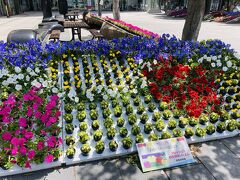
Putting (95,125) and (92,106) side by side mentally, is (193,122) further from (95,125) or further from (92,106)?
(92,106)

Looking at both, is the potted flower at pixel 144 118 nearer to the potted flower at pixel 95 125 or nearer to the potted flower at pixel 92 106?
the potted flower at pixel 95 125

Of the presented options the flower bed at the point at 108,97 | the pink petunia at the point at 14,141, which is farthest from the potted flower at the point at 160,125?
the pink petunia at the point at 14,141

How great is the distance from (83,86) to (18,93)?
142cm

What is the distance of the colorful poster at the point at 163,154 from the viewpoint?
346cm

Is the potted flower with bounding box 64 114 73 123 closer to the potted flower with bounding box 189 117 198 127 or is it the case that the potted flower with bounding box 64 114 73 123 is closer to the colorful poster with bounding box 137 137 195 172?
the colorful poster with bounding box 137 137 195 172

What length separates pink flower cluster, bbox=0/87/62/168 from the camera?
3244 mm

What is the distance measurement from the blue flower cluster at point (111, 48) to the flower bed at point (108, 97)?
3 centimetres

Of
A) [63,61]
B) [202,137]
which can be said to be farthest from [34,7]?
[202,137]

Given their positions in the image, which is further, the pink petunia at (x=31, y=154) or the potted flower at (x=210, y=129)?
the potted flower at (x=210, y=129)

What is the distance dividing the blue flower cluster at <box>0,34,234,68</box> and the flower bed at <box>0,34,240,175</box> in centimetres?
3

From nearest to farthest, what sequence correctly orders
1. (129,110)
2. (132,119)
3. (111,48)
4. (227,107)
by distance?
(132,119), (129,110), (227,107), (111,48)

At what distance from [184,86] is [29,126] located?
139 inches

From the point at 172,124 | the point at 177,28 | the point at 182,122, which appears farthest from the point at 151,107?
the point at 177,28

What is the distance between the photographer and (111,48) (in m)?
6.05
